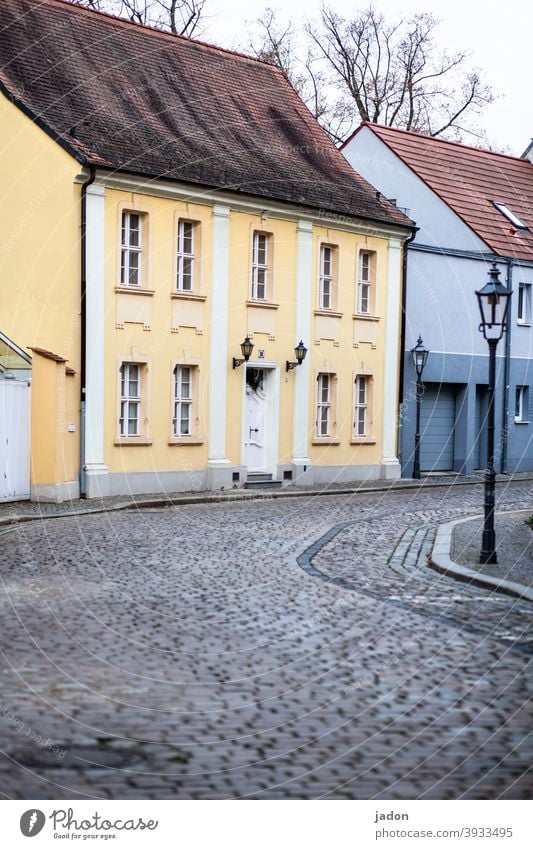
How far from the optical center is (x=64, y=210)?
23.5m

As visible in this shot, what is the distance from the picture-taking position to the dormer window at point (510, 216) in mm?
36406

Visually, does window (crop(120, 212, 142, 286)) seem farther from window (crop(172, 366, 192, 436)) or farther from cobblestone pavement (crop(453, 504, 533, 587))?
cobblestone pavement (crop(453, 504, 533, 587))

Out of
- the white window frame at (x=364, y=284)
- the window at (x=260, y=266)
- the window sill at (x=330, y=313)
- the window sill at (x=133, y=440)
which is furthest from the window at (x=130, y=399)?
the white window frame at (x=364, y=284)

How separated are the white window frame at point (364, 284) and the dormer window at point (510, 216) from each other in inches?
304

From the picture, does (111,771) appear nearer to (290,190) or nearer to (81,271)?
(81,271)

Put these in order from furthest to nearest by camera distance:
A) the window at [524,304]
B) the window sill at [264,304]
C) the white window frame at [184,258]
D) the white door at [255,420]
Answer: the window at [524,304] → the white door at [255,420] → the window sill at [264,304] → the white window frame at [184,258]

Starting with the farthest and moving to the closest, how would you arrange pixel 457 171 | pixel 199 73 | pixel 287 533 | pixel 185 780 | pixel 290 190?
pixel 457 171 < pixel 199 73 < pixel 290 190 < pixel 287 533 < pixel 185 780

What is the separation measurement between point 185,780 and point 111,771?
42 centimetres

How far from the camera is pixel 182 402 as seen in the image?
26.1 meters

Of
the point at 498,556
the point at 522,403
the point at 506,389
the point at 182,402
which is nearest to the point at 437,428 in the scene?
the point at 506,389

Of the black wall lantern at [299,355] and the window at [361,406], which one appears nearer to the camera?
the black wall lantern at [299,355]

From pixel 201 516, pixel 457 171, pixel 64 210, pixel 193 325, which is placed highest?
pixel 457 171

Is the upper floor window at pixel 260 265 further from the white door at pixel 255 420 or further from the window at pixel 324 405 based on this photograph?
→ the window at pixel 324 405

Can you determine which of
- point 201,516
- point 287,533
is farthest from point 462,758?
point 201,516
